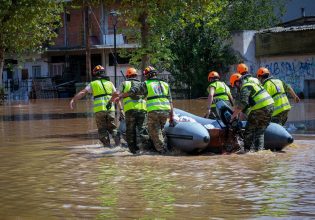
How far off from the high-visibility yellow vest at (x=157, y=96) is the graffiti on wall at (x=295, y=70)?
91.2ft

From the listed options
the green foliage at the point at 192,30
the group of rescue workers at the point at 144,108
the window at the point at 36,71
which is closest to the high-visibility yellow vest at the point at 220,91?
the group of rescue workers at the point at 144,108

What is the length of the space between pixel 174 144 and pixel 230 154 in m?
1.16

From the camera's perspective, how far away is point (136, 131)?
1425cm

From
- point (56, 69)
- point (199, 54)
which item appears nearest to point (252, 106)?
point (199, 54)

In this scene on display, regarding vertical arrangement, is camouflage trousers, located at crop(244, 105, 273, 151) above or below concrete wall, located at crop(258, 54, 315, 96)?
below

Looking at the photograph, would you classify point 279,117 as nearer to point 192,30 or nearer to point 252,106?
point 252,106

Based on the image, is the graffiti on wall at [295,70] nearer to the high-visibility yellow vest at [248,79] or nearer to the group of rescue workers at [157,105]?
the group of rescue workers at [157,105]

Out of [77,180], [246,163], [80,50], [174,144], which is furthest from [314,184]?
[80,50]

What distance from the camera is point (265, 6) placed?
54312 mm

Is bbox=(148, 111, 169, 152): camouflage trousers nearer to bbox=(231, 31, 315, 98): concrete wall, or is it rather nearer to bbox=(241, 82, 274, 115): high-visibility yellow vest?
bbox=(241, 82, 274, 115): high-visibility yellow vest

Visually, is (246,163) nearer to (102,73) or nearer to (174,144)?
(174,144)

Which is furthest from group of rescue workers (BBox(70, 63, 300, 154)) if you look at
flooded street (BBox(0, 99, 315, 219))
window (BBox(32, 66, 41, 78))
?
window (BBox(32, 66, 41, 78))

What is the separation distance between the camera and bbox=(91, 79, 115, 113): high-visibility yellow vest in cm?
1512

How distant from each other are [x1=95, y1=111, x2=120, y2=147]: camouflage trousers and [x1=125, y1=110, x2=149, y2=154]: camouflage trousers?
3.48ft
